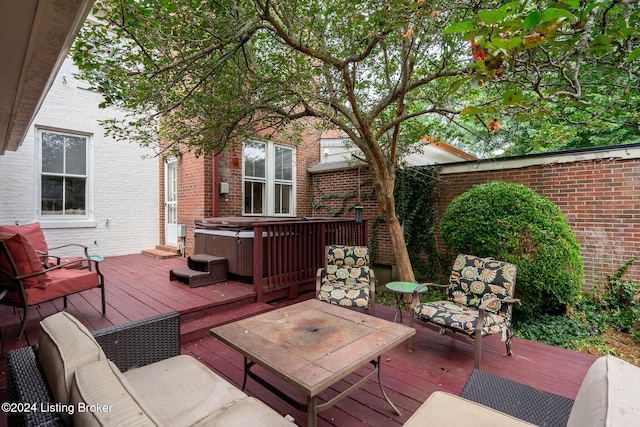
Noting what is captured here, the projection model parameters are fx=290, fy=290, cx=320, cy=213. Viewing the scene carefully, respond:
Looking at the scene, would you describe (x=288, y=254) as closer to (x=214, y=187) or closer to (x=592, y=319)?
(x=214, y=187)

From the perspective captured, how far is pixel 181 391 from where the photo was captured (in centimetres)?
161

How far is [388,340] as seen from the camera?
6.65 feet

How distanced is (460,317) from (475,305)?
50 centimetres

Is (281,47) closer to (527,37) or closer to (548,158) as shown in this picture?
(527,37)

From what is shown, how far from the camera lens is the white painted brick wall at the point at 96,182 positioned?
5566 mm

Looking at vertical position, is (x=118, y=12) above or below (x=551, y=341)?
above

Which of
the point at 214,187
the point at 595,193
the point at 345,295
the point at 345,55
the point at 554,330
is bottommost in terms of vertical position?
the point at 554,330

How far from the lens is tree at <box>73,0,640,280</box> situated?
6.61ft

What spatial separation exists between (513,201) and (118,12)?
522cm

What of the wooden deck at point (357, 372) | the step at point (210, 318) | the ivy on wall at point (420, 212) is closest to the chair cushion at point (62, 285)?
the wooden deck at point (357, 372)

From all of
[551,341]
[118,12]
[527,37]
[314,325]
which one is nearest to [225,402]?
[314,325]

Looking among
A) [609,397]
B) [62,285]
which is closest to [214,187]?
[62,285]

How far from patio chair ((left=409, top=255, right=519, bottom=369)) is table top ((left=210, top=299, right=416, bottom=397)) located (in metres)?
1.00

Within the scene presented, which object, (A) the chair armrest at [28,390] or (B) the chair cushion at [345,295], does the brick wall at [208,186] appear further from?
(A) the chair armrest at [28,390]
